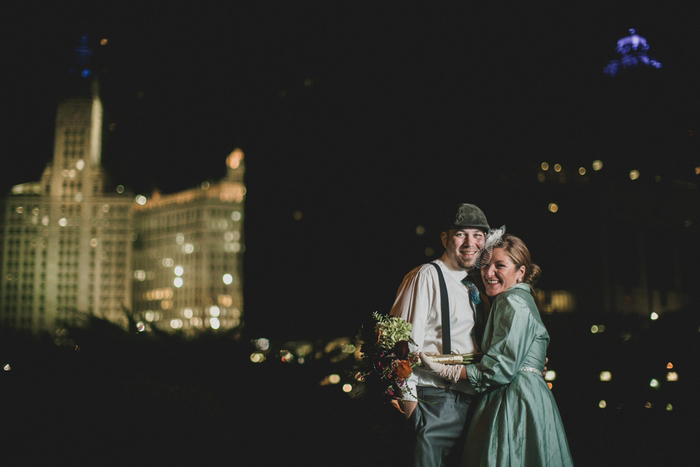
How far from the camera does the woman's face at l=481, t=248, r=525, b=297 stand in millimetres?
3113

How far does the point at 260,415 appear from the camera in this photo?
461cm

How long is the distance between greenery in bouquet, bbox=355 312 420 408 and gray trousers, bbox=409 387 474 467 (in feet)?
0.66

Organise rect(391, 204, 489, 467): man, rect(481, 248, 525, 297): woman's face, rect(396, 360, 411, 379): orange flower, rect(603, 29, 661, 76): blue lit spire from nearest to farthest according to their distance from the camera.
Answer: rect(396, 360, 411, 379): orange flower
rect(391, 204, 489, 467): man
rect(481, 248, 525, 297): woman's face
rect(603, 29, 661, 76): blue lit spire

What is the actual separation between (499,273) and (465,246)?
246mm

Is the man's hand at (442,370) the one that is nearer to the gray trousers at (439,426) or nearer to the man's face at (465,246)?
the gray trousers at (439,426)

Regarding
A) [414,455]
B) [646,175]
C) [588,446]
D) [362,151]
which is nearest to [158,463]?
[414,455]

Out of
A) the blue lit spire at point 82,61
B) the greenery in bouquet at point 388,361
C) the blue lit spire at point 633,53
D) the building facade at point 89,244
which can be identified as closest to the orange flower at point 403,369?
the greenery in bouquet at point 388,361

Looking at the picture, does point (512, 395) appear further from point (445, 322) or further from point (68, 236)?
point (68, 236)

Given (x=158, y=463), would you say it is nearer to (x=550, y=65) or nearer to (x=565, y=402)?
(x=565, y=402)

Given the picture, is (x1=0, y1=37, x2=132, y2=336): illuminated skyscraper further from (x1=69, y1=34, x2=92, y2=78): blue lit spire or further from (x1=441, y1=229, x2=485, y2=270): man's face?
(x1=441, y1=229, x2=485, y2=270): man's face

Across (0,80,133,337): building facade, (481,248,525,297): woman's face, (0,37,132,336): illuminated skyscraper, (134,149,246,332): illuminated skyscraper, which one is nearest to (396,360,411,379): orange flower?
(481,248,525,297): woman's face

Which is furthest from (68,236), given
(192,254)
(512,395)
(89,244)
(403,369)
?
(512,395)

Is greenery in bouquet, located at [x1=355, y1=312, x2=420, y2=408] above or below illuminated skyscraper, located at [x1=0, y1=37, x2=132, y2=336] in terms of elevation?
below

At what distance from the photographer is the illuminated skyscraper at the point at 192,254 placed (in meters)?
10.4
